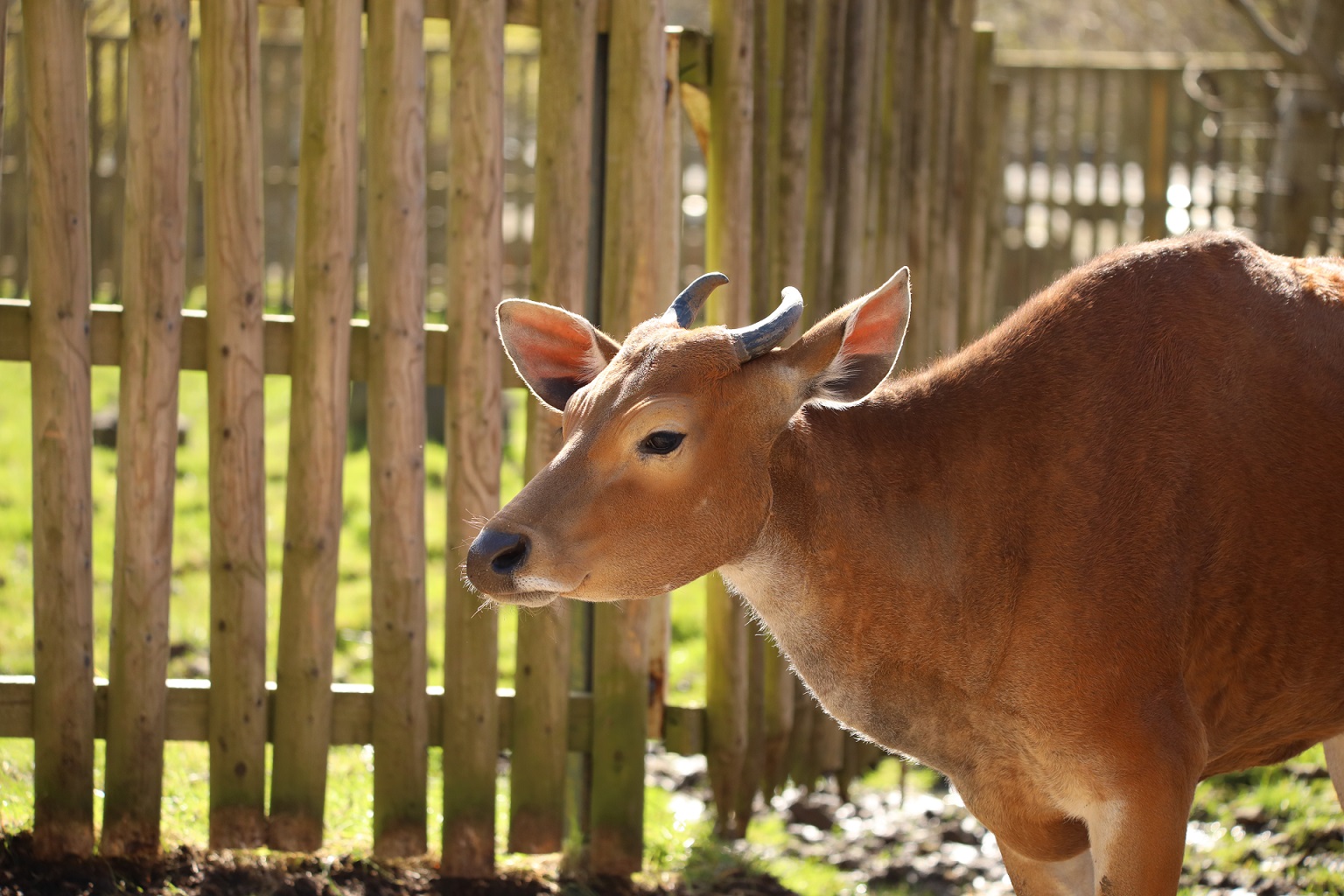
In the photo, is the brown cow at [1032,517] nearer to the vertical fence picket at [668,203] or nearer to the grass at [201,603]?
the vertical fence picket at [668,203]

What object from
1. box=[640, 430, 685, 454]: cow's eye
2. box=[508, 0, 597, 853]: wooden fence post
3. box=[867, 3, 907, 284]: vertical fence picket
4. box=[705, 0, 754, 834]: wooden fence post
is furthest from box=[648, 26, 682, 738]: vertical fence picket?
box=[640, 430, 685, 454]: cow's eye

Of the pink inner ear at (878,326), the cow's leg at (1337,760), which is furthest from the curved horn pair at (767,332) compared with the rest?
the cow's leg at (1337,760)

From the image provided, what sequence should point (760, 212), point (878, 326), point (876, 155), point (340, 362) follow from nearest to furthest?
point (878, 326) < point (340, 362) < point (760, 212) < point (876, 155)

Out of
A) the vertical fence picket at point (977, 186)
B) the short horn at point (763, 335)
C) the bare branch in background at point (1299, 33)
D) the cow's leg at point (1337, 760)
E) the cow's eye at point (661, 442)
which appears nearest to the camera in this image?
the cow's eye at point (661, 442)

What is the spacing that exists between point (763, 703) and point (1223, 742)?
221cm

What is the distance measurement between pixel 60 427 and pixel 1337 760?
448cm

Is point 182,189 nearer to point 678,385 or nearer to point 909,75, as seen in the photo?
point 678,385

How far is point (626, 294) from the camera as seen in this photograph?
16.8 feet

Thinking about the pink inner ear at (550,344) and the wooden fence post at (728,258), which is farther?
the wooden fence post at (728,258)

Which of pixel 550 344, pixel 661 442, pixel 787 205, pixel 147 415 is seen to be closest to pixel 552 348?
pixel 550 344

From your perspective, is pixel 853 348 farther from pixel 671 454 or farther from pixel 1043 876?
pixel 1043 876

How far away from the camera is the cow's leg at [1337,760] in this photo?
177 inches

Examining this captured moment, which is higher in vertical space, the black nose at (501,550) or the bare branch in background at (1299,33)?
the bare branch in background at (1299,33)

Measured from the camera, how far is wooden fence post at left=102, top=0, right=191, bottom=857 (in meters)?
4.72
